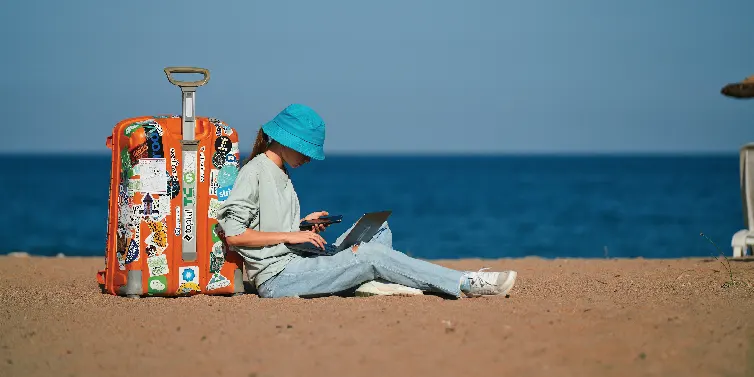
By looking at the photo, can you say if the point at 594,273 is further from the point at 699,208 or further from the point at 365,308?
the point at 699,208

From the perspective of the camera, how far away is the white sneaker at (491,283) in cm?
692

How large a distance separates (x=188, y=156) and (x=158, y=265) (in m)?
0.76

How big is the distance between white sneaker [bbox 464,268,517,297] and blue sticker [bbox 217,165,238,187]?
174 cm

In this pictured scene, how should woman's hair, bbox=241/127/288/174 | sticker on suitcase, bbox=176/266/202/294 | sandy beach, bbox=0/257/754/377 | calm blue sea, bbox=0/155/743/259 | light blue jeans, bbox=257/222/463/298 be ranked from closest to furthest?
sandy beach, bbox=0/257/754/377, light blue jeans, bbox=257/222/463/298, woman's hair, bbox=241/127/288/174, sticker on suitcase, bbox=176/266/202/294, calm blue sea, bbox=0/155/743/259

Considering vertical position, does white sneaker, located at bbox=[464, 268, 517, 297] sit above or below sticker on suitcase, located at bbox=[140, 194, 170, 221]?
below

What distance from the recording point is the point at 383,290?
7.08 m

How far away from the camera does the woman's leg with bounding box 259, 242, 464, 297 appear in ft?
22.7

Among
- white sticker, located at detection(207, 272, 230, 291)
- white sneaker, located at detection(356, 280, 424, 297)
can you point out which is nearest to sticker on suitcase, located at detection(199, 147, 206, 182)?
white sticker, located at detection(207, 272, 230, 291)

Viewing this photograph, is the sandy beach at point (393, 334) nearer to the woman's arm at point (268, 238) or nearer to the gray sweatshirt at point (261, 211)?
the gray sweatshirt at point (261, 211)

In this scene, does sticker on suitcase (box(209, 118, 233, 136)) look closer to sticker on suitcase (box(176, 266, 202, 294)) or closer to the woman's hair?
the woman's hair

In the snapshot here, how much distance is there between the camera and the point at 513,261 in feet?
33.8

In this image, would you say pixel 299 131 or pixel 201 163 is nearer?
pixel 299 131

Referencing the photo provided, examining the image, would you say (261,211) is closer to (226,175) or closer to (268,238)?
(268,238)

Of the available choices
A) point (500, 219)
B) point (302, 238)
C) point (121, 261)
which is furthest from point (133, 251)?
point (500, 219)
